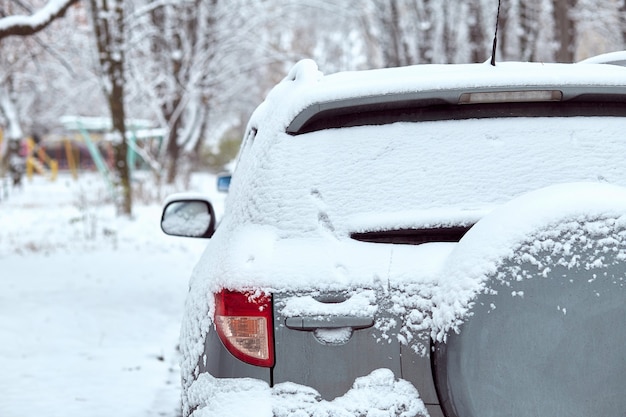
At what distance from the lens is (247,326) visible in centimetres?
222

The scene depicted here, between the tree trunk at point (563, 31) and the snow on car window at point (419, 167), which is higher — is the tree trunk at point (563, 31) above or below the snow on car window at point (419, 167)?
above

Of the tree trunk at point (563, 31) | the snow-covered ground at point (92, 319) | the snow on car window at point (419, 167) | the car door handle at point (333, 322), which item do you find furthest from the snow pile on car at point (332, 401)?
the tree trunk at point (563, 31)

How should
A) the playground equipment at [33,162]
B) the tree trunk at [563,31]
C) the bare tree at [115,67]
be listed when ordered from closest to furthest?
the bare tree at [115,67]
the tree trunk at [563,31]
the playground equipment at [33,162]

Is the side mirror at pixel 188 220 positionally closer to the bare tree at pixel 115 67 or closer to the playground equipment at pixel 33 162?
the bare tree at pixel 115 67

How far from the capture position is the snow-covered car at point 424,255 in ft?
6.41

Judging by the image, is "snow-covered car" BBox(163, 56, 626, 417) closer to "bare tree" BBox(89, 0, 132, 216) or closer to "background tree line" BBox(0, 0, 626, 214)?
"bare tree" BBox(89, 0, 132, 216)

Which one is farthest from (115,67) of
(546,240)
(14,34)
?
(546,240)

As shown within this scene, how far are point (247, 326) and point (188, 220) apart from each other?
176cm

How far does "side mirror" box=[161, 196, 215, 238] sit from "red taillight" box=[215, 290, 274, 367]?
1.58m

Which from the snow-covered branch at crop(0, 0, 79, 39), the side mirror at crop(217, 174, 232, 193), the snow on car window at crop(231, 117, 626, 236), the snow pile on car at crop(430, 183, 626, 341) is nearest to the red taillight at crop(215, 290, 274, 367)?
the snow on car window at crop(231, 117, 626, 236)

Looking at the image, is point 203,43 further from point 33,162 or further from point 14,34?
point 33,162

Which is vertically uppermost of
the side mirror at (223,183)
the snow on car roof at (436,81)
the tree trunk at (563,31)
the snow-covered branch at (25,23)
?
the tree trunk at (563,31)

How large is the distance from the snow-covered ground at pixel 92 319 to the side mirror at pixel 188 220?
142 centimetres

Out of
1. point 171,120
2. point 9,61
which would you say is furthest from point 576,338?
point 9,61
